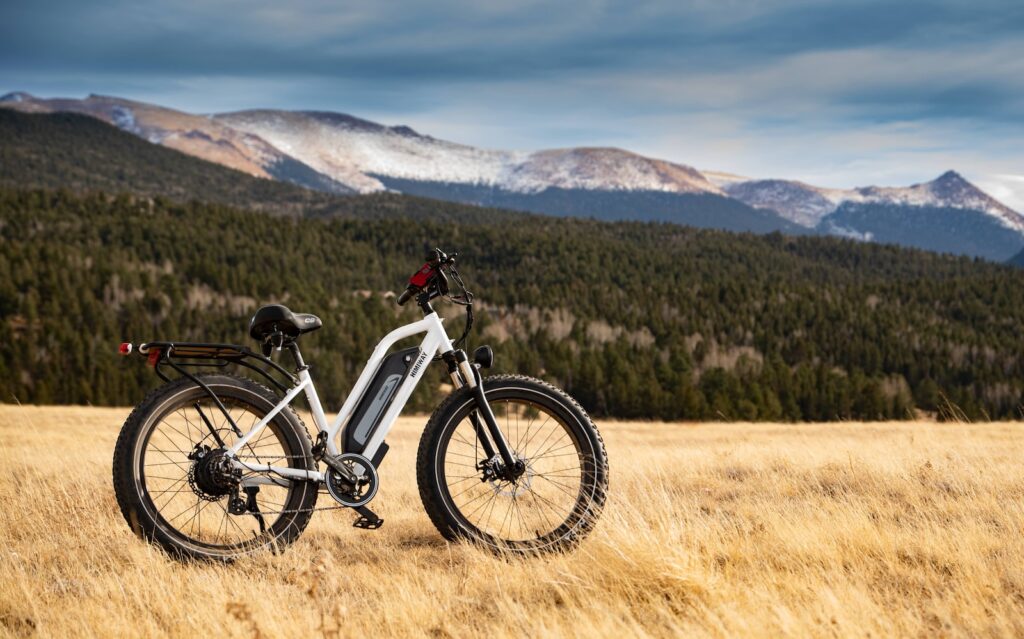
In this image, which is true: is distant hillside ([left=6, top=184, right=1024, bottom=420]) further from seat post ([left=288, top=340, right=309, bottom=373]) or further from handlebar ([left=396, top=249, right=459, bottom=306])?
seat post ([left=288, top=340, right=309, bottom=373])

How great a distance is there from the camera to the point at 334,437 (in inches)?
215

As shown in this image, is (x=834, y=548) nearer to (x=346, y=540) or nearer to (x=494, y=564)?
(x=494, y=564)

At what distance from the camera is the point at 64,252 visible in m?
148

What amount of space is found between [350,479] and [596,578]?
1.83 metres

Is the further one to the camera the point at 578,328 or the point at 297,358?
the point at 578,328

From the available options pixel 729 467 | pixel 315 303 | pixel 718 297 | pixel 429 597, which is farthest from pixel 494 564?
pixel 718 297

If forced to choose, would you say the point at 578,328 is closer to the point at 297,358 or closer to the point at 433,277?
the point at 433,277

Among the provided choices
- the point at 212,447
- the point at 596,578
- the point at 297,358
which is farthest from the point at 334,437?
the point at 596,578

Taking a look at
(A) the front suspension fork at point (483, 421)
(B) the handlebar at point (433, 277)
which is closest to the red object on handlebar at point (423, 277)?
(B) the handlebar at point (433, 277)

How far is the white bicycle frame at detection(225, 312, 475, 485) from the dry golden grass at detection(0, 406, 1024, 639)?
1.89 feet

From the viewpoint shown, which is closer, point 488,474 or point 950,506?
point 488,474

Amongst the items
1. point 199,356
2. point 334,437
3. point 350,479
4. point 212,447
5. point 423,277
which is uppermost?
point 423,277

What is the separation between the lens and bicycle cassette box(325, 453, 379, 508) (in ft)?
17.5

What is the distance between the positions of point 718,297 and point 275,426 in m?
185
